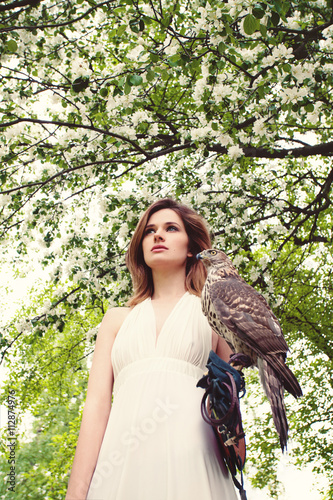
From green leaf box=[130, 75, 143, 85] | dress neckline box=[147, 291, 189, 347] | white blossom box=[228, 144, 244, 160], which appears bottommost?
dress neckline box=[147, 291, 189, 347]

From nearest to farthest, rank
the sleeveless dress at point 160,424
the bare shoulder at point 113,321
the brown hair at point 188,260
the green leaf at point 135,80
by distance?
the sleeveless dress at point 160,424, the bare shoulder at point 113,321, the brown hair at point 188,260, the green leaf at point 135,80

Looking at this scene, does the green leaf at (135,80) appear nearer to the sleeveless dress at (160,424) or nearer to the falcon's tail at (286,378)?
the sleeveless dress at (160,424)

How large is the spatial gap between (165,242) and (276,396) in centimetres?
122

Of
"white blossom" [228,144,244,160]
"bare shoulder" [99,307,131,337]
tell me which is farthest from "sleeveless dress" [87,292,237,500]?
"white blossom" [228,144,244,160]

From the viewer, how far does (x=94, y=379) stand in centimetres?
224

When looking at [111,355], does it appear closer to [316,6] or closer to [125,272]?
[125,272]

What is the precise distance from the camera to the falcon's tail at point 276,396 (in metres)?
1.49

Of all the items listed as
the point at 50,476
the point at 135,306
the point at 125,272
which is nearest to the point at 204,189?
the point at 125,272

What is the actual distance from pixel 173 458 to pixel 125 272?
13.3ft

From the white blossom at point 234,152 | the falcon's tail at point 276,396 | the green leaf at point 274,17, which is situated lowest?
the falcon's tail at point 276,396

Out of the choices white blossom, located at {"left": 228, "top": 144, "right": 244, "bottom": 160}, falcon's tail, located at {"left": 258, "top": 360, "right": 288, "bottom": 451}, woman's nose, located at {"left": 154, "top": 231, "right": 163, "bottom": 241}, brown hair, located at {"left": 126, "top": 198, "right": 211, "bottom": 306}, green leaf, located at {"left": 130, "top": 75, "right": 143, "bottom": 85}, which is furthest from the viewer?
white blossom, located at {"left": 228, "top": 144, "right": 244, "bottom": 160}

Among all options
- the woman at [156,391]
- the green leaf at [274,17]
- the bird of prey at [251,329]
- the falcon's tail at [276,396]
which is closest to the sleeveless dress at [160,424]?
the woman at [156,391]

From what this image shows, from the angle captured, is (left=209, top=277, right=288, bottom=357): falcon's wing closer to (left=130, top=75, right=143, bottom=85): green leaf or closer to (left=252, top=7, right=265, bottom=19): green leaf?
(left=130, top=75, right=143, bottom=85): green leaf

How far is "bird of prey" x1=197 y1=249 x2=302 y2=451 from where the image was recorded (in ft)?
5.68
